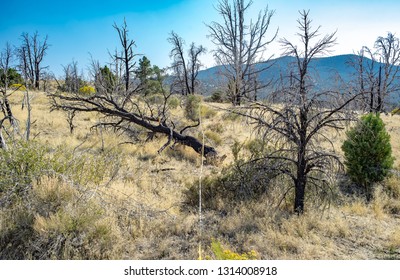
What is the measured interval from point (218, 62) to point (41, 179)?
38.3 feet

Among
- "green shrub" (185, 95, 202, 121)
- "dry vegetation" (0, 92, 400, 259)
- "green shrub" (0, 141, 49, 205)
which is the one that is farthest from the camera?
"green shrub" (185, 95, 202, 121)

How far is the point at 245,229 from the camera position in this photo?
4.41 metres

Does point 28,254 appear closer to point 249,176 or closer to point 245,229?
point 245,229

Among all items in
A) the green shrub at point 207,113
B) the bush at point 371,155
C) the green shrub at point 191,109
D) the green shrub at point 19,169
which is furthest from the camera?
the green shrub at point 207,113

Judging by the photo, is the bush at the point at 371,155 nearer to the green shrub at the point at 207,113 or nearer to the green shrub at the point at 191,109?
the green shrub at the point at 207,113

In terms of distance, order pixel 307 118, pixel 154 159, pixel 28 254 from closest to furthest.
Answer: pixel 28 254
pixel 307 118
pixel 154 159

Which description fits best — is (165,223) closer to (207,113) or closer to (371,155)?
(371,155)

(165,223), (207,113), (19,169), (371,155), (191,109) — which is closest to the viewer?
(165,223)

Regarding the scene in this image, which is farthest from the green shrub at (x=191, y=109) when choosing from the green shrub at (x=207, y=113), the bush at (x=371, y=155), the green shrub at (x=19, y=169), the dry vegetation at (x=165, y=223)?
the green shrub at (x=19, y=169)

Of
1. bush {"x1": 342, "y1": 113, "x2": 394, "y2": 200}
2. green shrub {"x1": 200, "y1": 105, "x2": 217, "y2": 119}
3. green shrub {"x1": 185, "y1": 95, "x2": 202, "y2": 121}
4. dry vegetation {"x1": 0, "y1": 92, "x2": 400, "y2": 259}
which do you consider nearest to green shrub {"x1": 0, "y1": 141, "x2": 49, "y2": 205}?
dry vegetation {"x1": 0, "y1": 92, "x2": 400, "y2": 259}

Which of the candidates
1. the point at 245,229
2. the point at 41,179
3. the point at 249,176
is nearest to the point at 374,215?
the point at 249,176

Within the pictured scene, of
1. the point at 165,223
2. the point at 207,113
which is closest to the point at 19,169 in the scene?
the point at 165,223

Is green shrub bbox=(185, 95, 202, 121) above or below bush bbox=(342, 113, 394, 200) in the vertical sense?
above

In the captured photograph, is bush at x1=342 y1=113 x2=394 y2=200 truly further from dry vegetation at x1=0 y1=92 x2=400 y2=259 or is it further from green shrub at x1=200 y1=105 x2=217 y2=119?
green shrub at x1=200 y1=105 x2=217 y2=119
